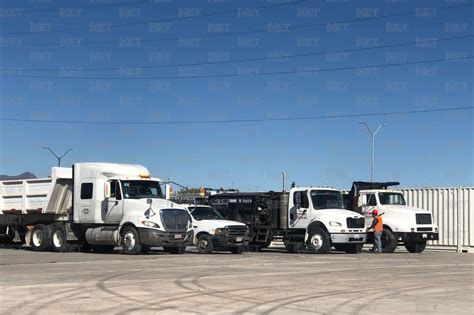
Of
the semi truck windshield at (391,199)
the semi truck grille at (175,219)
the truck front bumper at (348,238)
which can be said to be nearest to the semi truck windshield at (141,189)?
the semi truck grille at (175,219)

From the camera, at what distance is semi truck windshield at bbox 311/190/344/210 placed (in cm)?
2764

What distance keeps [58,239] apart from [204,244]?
550 cm

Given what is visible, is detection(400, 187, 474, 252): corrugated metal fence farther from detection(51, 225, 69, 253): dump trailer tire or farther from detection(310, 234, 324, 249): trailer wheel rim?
detection(51, 225, 69, 253): dump trailer tire

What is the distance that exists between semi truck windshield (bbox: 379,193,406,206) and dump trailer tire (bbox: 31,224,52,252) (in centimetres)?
1354

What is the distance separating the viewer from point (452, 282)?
15164 millimetres

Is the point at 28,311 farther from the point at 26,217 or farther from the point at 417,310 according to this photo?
the point at 26,217


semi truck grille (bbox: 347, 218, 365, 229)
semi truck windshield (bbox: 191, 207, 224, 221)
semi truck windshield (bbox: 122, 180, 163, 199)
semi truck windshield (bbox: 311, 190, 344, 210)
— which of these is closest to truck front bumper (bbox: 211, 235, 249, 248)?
semi truck windshield (bbox: 191, 207, 224, 221)

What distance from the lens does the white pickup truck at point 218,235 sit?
2541 centimetres

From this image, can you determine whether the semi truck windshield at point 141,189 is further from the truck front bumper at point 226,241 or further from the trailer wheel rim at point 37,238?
the trailer wheel rim at point 37,238

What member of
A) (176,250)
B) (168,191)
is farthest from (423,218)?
(168,191)

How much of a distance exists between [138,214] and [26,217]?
6.02 metres

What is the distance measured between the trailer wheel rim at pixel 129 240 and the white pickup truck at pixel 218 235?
9.10 ft

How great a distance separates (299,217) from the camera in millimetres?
27906

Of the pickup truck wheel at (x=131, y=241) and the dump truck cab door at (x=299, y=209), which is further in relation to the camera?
the dump truck cab door at (x=299, y=209)
